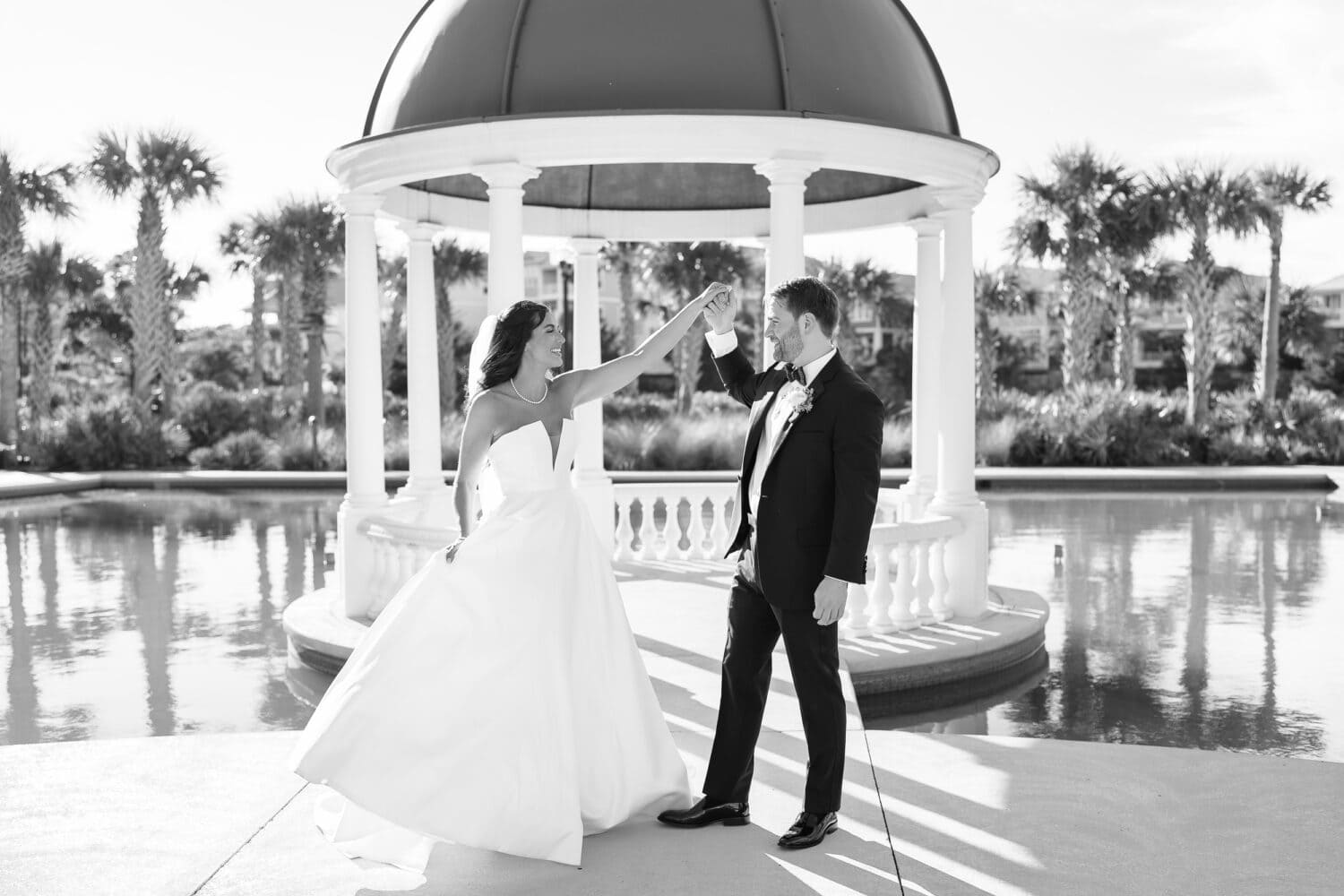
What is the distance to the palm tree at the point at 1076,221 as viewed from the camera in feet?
104

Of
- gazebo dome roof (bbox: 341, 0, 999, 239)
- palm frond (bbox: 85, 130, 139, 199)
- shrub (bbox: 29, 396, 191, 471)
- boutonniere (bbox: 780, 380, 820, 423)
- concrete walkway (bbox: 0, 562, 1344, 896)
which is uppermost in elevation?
palm frond (bbox: 85, 130, 139, 199)

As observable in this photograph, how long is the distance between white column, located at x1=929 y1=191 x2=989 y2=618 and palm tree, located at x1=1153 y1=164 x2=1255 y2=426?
23.0 m

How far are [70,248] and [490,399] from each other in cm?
3622

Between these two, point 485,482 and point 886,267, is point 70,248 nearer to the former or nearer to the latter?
point 886,267

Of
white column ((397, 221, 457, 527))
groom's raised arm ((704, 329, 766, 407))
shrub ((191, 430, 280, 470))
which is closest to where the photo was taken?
groom's raised arm ((704, 329, 766, 407))

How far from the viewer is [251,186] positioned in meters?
42.2

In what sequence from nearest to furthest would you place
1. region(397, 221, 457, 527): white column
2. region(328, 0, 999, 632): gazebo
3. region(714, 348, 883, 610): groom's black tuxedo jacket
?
region(714, 348, 883, 610): groom's black tuxedo jacket
region(328, 0, 999, 632): gazebo
region(397, 221, 457, 527): white column

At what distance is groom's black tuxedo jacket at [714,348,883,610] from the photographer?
4.78 meters

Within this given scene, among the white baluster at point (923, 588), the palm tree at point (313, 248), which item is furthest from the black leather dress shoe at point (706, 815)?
the palm tree at point (313, 248)

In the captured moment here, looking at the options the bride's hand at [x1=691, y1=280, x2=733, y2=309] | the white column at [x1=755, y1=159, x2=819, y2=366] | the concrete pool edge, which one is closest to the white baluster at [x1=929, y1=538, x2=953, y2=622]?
the white column at [x1=755, y1=159, x2=819, y2=366]

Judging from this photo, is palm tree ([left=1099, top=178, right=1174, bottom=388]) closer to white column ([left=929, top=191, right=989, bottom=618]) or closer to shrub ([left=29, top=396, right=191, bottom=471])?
shrub ([left=29, top=396, right=191, bottom=471])

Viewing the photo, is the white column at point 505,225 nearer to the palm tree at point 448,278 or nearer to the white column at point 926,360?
the white column at point 926,360

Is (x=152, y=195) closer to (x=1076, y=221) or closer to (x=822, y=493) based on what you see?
(x=1076, y=221)

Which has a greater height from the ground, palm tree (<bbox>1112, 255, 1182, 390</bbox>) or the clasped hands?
palm tree (<bbox>1112, 255, 1182, 390</bbox>)
